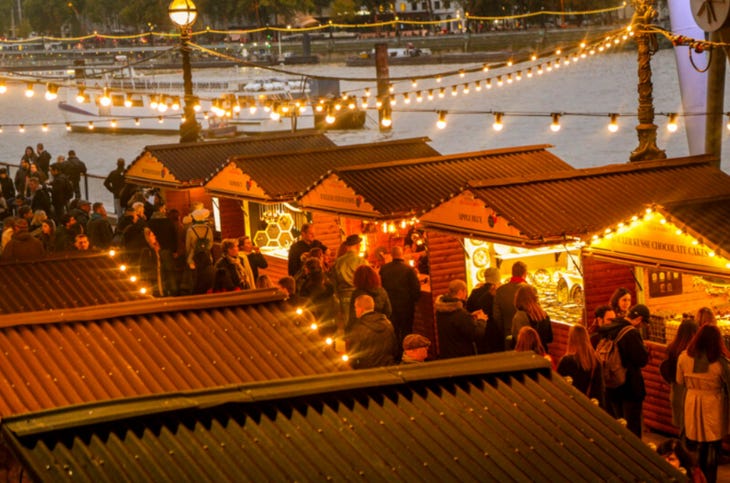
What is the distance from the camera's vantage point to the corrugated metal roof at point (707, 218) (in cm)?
1027

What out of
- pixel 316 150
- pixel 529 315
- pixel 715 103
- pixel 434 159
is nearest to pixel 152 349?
pixel 529 315

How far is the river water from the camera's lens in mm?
74938

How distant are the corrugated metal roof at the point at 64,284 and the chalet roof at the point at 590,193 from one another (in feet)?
14.6

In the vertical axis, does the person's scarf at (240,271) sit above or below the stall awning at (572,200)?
below

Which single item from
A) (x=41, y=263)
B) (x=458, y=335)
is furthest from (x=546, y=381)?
(x=458, y=335)

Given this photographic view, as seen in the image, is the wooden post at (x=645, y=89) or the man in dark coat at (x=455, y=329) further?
the wooden post at (x=645, y=89)

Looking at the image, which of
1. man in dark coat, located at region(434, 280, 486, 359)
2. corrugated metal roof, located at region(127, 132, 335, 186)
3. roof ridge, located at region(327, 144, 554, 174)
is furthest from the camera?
corrugated metal roof, located at region(127, 132, 335, 186)

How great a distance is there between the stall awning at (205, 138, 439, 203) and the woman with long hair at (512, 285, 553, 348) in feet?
24.1

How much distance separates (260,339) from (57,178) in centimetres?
1808

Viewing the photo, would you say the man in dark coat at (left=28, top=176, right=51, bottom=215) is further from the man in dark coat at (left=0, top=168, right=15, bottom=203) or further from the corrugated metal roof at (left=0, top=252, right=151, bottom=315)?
the corrugated metal roof at (left=0, top=252, right=151, bottom=315)

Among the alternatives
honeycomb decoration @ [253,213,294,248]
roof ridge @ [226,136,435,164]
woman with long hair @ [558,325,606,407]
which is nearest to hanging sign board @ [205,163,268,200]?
roof ridge @ [226,136,435,164]

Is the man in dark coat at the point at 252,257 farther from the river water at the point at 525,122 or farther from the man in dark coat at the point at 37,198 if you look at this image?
the river water at the point at 525,122

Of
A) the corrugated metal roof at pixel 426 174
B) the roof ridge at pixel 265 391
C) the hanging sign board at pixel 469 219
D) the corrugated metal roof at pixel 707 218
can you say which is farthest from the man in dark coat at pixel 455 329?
the roof ridge at pixel 265 391

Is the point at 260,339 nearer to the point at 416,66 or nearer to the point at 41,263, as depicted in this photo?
the point at 41,263
